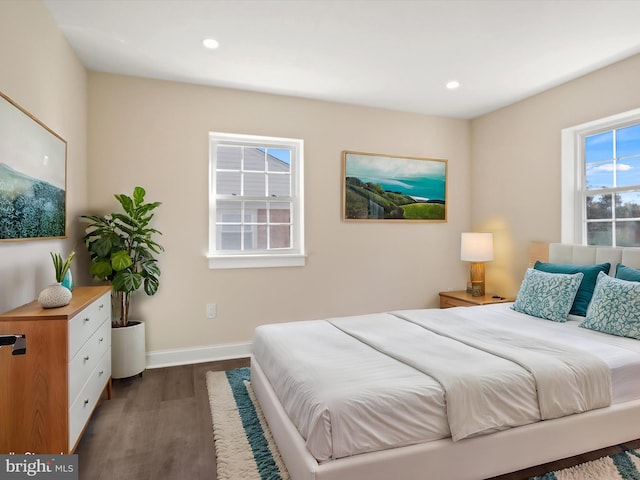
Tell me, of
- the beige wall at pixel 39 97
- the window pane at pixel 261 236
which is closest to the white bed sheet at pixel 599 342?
the window pane at pixel 261 236

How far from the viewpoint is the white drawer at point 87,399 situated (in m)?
1.88

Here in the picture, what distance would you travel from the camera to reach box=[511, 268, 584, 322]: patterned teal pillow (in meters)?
2.87

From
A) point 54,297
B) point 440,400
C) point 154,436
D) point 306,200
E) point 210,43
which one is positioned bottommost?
point 154,436

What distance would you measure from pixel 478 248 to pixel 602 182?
123 cm

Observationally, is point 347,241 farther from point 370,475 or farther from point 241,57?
point 370,475

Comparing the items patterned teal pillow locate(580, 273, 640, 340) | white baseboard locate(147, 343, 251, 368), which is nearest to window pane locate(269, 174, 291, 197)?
white baseboard locate(147, 343, 251, 368)

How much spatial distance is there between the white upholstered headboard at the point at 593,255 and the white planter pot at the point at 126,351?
3.66 meters

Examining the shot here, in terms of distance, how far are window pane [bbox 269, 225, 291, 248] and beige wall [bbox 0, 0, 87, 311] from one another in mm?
1689

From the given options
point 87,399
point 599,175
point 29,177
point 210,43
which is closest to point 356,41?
point 210,43

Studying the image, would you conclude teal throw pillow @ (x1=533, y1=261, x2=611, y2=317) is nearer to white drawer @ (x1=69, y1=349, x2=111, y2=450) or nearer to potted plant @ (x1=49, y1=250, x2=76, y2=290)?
white drawer @ (x1=69, y1=349, x2=111, y2=450)

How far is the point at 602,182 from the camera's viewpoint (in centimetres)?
347

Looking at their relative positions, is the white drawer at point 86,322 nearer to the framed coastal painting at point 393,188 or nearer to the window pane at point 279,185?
the window pane at point 279,185

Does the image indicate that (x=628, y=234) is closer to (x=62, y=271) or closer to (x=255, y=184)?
(x=255, y=184)

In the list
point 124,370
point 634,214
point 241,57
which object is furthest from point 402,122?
point 124,370
